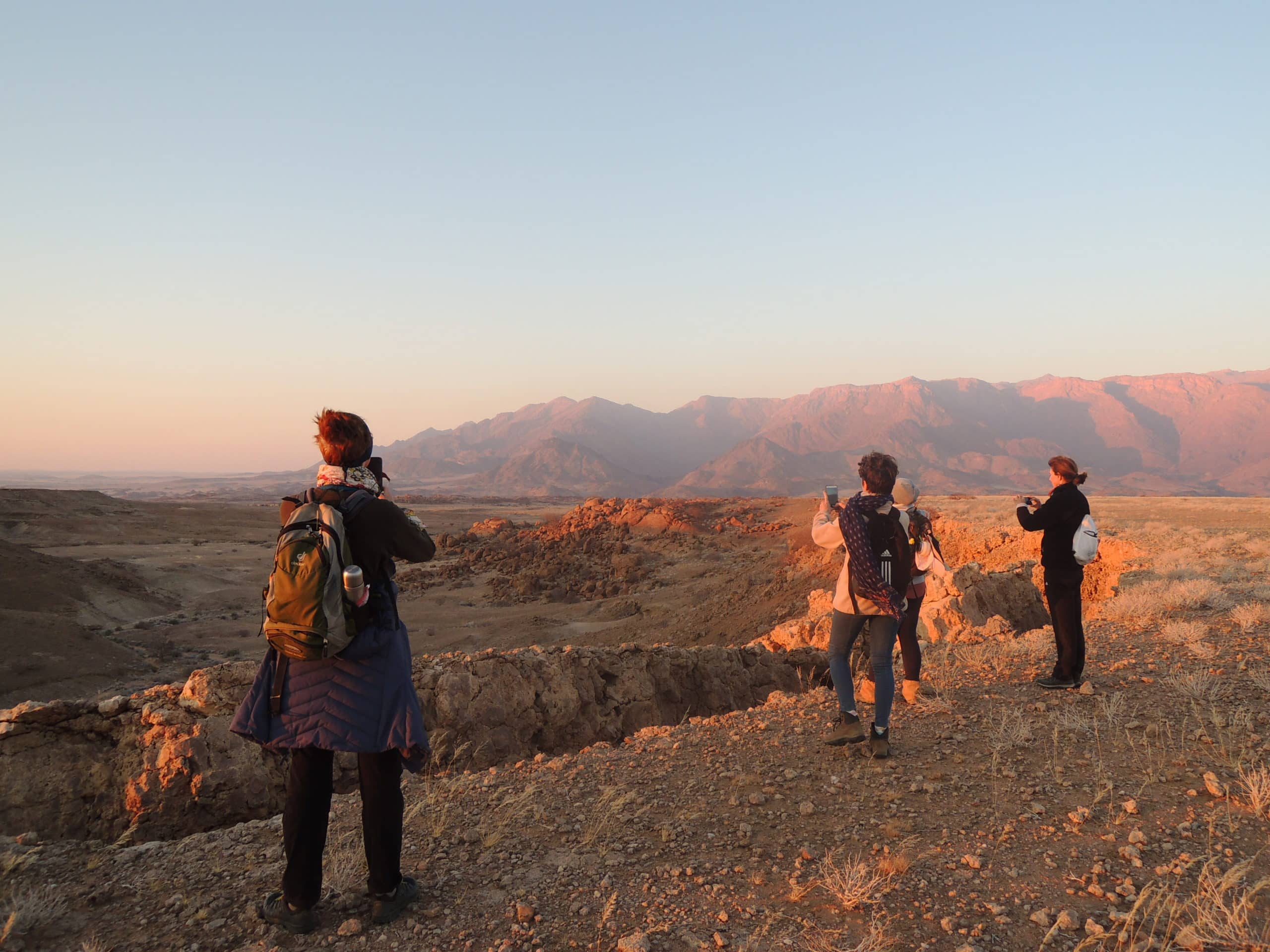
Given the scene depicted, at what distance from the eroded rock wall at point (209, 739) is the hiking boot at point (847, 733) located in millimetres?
2380

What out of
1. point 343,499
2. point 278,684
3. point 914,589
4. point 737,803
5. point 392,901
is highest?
point 343,499

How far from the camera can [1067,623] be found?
17.3 ft

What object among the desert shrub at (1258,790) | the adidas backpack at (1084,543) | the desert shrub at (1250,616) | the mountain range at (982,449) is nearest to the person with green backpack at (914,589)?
the adidas backpack at (1084,543)

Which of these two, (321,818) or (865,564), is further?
(865,564)

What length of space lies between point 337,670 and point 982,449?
160081 millimetres

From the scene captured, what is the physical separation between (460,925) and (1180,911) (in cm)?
276

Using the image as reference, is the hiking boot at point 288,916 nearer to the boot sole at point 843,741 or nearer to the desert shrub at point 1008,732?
the boot sole at point 843,741

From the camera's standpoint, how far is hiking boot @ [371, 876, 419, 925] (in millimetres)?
2680

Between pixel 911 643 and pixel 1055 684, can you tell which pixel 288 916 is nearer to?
pixel 911 643

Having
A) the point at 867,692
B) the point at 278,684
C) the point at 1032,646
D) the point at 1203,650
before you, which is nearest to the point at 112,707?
the point at 278,684

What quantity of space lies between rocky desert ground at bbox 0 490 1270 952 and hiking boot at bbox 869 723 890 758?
64mm

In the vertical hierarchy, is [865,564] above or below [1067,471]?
below

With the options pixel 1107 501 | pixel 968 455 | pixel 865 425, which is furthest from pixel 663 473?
pixel 1107 501

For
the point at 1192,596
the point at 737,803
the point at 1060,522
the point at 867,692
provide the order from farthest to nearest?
the point at 1192,596
the point at 867,692
the point at 1060,522
the point at 737,803
